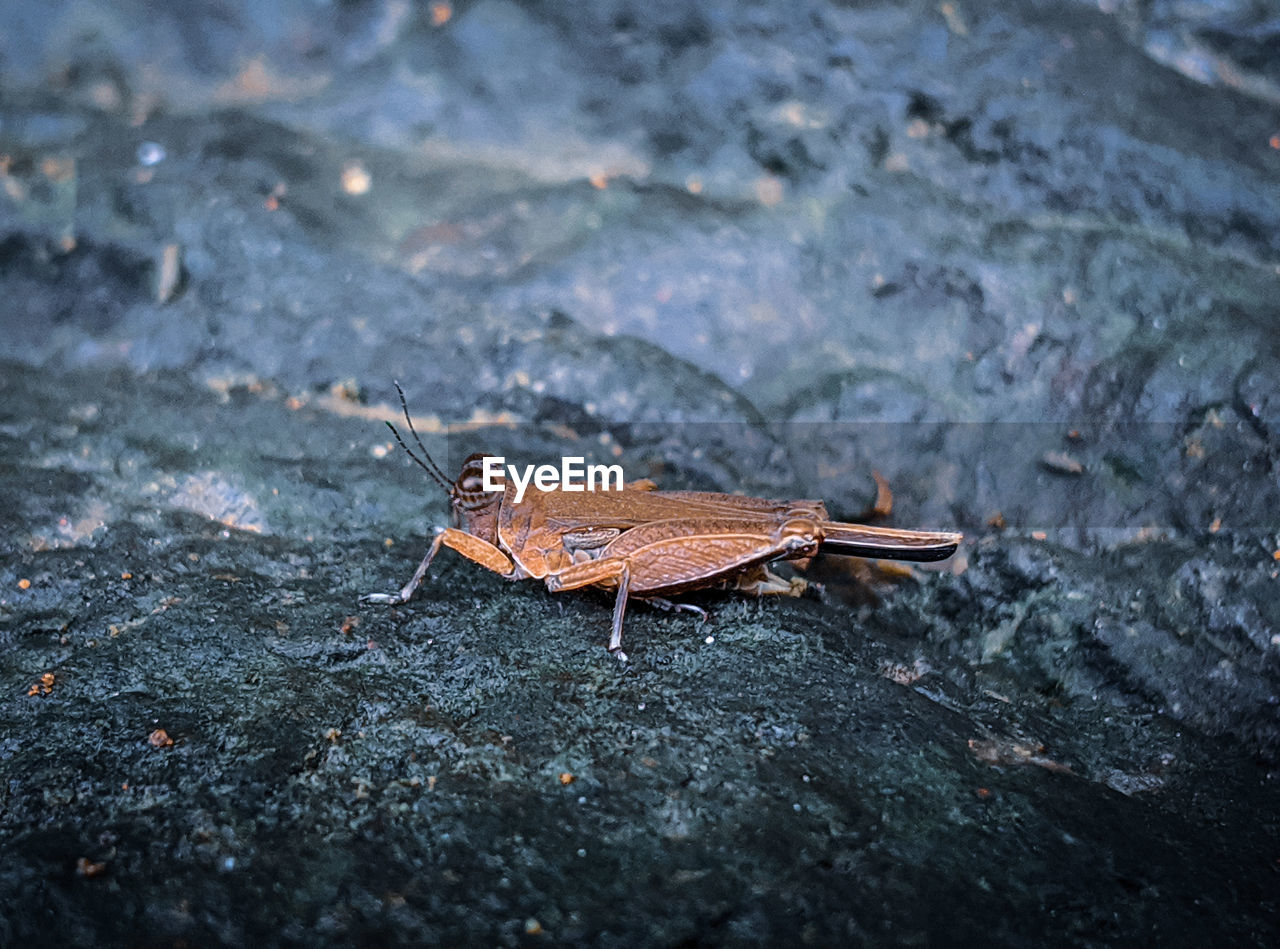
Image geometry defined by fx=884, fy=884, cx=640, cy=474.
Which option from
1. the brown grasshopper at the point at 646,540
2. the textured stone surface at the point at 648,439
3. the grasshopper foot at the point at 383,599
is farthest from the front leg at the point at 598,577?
the grasshopper foot at the point at 383,599

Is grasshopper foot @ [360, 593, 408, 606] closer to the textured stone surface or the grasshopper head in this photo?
the textured stone surface

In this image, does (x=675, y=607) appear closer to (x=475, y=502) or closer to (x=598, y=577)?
(x=598, y=577)

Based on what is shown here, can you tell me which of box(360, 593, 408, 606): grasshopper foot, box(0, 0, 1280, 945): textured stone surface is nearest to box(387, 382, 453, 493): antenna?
box(0, 0, 1280, 945): textured stone surface

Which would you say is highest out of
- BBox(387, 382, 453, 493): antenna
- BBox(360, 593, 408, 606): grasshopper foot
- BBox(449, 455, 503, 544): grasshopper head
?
BBox(449, 455, 503, 544): grasshopper head

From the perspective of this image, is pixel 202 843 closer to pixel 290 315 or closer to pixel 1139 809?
pixel 1139 809

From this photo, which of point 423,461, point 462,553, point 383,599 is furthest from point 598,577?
point 423,461

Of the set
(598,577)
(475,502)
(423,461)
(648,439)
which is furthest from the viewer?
(648,439)
